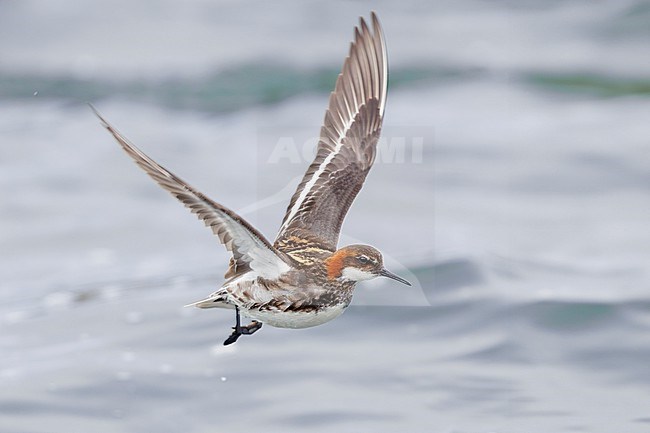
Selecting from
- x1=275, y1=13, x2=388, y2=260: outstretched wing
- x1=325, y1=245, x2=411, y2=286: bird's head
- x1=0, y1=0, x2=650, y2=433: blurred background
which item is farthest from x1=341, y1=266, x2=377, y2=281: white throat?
x1=0, y1=0, x2=650, y2=433: blurred background

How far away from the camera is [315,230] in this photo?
6.88m

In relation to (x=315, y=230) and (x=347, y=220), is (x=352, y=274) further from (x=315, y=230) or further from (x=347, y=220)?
(x=347, y=220)

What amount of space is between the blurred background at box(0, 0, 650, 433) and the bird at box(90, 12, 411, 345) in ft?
10.4

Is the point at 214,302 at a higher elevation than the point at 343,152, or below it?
below

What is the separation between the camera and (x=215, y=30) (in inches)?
722

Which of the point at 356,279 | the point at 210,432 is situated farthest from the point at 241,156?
the point at 356,279

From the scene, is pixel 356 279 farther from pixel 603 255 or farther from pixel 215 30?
pixel 215 30

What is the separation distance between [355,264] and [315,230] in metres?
0.62

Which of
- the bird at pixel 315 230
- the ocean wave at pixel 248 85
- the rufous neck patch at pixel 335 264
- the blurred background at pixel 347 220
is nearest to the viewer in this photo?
the bird at pixel 315 230

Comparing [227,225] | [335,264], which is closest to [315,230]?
[335,264]

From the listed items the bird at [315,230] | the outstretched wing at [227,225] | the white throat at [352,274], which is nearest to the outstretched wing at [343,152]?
the bird at [315,230]

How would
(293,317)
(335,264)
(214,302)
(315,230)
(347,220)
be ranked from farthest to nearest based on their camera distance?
1. (347,220)
2. (315,230)
3. (335,264)
4. (293,317)
5. (214,302)

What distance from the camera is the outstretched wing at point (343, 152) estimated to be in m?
6.90

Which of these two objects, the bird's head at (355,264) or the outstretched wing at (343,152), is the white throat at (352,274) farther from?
the outstretched wing at (343,152)
